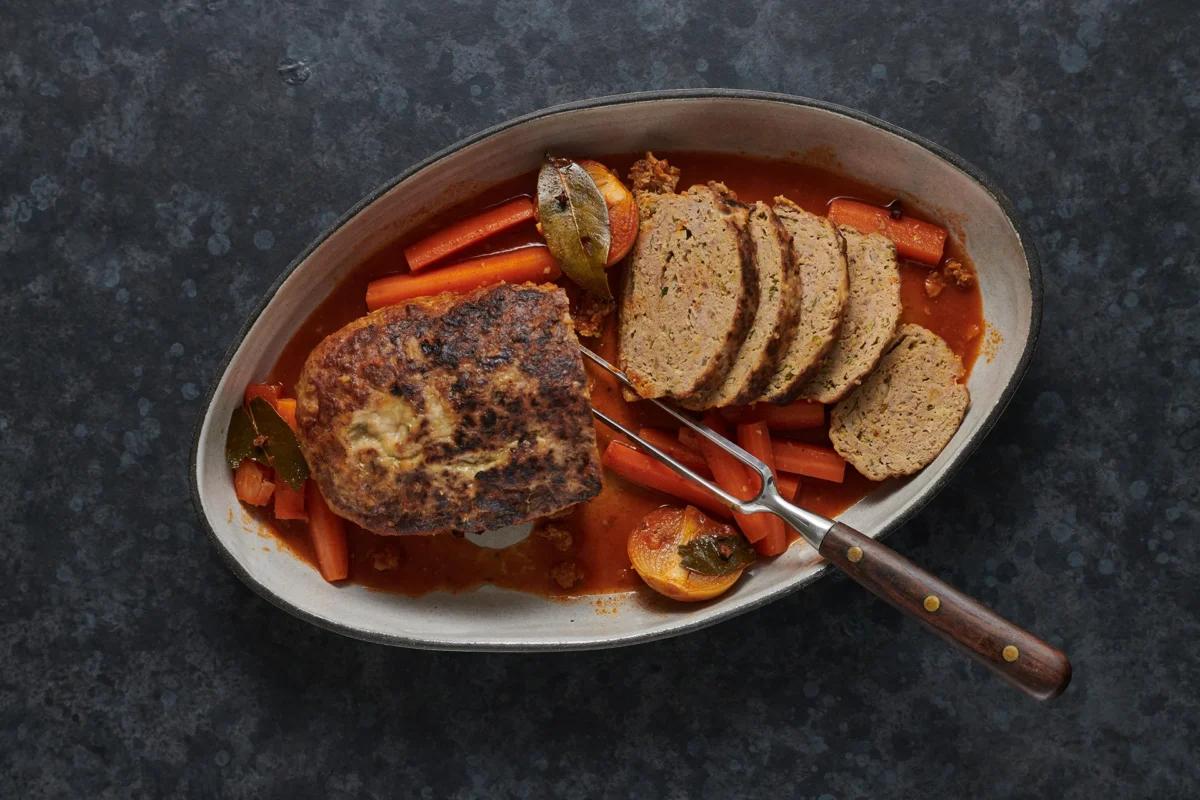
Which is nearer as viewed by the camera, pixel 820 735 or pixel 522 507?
pixel 522 507

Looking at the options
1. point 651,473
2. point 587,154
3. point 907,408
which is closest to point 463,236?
point 587,154

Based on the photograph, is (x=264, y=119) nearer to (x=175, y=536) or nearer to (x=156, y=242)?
(x=156, y=242)

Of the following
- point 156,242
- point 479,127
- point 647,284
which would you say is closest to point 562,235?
point 647,284

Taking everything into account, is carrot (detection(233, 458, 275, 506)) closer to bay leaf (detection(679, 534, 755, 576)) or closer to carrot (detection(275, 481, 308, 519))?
carrot (detection(275, 481, 308, 519))

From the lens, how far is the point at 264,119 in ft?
13.7

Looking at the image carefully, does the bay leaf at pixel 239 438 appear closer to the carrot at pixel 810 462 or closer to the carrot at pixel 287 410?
the carrot at pixel 287 410

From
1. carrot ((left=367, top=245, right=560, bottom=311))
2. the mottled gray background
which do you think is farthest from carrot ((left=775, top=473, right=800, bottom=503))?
carrot ((left=367, top=245, right=560, bottom=311))

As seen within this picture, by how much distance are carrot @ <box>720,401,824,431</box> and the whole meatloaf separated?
0.72 meters

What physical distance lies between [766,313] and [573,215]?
86cm

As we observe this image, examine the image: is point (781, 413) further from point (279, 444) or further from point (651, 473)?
point (279, 444)

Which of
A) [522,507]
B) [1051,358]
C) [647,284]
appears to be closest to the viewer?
[522,507]

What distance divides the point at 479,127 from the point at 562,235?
26.8 inches

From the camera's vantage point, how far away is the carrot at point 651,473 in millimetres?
4062

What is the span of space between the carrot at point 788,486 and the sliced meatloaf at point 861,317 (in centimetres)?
37
